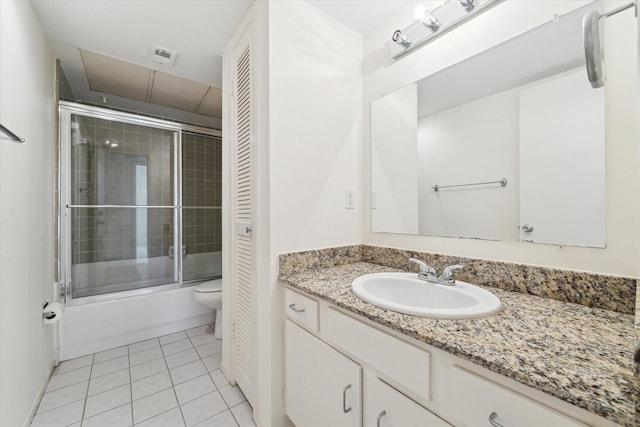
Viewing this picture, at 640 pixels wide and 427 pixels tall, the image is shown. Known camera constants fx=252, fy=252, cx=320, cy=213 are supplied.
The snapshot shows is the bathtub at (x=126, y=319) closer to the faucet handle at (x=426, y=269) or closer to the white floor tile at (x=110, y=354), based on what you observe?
the white floor tile at (x=110, y=354)

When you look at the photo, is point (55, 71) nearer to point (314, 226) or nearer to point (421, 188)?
point (314, 226)

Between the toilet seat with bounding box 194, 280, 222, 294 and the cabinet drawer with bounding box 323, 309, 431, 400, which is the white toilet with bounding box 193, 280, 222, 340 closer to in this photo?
the toilet seat with bounding box 194, 280, 222, 294

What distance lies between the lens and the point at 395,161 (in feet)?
4.77

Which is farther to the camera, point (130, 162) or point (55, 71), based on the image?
point (130, 162)

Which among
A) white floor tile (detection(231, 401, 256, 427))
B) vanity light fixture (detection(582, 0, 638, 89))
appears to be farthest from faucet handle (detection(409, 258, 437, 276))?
white floor tile (detection(231, 401, 256, 427))

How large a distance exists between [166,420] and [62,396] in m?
0.76

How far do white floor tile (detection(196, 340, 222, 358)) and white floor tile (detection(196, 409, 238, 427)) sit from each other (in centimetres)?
68

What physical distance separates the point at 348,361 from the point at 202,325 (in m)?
2.12

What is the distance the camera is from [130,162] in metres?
2.68

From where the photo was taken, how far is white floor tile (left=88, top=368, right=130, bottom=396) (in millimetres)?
1571

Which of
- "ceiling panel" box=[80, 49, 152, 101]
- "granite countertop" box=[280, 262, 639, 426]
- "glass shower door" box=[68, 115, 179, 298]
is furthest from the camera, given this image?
"glass shower door" box=[68, 115, 179, 298]

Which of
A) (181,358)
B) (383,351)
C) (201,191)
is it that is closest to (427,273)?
(383,351)

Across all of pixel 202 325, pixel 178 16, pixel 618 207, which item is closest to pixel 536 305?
pixel 618 207

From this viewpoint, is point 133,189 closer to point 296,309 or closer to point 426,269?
point 296,309
